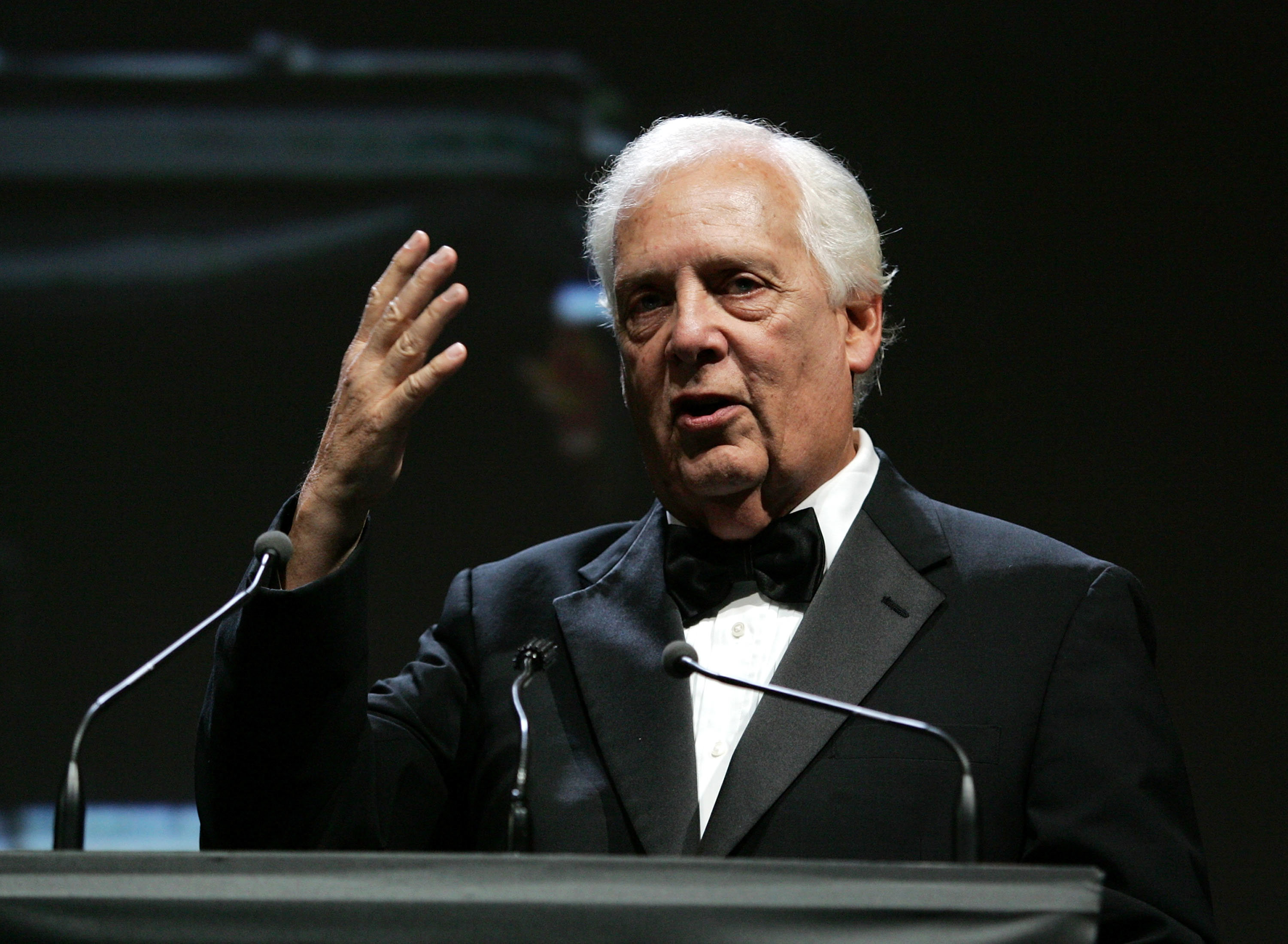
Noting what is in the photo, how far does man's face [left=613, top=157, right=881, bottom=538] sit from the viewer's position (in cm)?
193

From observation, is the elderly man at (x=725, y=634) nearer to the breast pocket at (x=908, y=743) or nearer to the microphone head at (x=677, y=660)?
the breast pocket at (x=908, y=743)

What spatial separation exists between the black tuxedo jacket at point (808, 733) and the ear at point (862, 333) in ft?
0.82

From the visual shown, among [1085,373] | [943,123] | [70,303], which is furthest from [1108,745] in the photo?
[70,303]

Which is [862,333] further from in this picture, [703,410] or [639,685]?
[639,685]

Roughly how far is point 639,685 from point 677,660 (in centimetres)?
48

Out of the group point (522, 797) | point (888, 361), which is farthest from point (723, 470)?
point (888, 361)

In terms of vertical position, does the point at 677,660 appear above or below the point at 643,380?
below

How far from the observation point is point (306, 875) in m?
1.04

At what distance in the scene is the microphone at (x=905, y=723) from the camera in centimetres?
121

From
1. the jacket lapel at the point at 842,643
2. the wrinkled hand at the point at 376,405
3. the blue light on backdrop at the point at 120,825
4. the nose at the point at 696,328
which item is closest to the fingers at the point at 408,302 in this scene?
the wrinkled hand at the point at 376,405

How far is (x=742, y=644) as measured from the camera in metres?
1.90

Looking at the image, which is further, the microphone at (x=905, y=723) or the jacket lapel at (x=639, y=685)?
the jacket lapel at (x=639, y=685)

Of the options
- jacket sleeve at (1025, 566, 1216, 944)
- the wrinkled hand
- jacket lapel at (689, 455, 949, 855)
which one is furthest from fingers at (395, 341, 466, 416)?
jacket sleeve at (1025, 566, 1216, 944)

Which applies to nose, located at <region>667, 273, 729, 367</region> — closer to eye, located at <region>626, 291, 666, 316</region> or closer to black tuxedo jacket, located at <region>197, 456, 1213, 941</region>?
eye, located at <region>626, 291, 666, 316</region>
